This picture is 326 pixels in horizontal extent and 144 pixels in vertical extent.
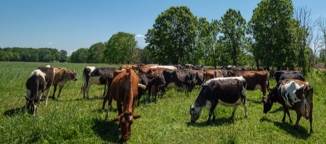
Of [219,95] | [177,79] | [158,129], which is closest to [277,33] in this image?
[177,79]

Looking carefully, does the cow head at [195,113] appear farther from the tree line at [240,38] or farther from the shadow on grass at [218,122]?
the tree line at [240,38]

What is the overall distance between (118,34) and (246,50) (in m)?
45.9

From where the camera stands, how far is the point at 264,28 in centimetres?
2580

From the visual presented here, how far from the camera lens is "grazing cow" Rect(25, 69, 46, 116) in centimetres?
705

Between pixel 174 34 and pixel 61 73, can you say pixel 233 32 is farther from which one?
pixel 61 73

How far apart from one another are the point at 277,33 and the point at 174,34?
53.7 ft

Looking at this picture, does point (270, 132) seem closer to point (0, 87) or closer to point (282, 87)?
point (282, 87)

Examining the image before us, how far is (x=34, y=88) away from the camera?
7395 mm

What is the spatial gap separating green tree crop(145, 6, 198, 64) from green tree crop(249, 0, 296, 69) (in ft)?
36.9

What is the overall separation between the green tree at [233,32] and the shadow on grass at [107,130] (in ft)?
111

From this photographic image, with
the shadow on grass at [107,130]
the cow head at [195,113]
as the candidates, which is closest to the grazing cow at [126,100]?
the shadow on grass at [107,130]

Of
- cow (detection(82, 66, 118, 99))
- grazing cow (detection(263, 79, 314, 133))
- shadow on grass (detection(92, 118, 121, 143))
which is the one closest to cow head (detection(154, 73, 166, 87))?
cow (detection(82, 66, 118, 99))

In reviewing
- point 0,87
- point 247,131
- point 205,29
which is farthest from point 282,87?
point 205,29

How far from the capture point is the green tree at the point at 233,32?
3472cm
